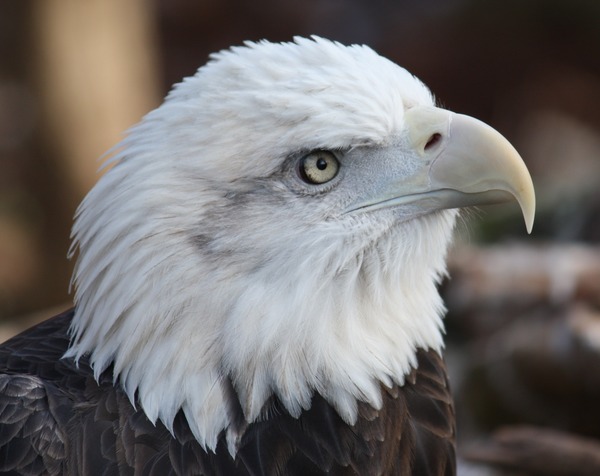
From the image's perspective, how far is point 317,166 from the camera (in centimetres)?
282

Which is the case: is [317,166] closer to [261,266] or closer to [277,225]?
[277,225]

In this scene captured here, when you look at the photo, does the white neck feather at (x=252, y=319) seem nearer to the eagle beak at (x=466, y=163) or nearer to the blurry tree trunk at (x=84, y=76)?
the eagle beak at (x=466, y=163)

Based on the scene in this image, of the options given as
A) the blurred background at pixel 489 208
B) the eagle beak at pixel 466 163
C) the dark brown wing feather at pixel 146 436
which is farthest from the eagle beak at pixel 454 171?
the dark brown wing feather at pixel 146 436

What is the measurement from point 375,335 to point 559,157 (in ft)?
25.4

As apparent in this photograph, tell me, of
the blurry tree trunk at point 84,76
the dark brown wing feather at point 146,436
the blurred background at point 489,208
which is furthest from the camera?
the blurry tree trunk at point 84,76

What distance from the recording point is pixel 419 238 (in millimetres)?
2916

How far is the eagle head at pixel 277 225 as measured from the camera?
2779 millimetres

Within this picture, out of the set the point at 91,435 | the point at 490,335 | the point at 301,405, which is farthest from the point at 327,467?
the point at 490,335

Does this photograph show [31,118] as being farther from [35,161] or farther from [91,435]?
[91,435]

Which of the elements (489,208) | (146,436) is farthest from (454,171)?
(489,208)

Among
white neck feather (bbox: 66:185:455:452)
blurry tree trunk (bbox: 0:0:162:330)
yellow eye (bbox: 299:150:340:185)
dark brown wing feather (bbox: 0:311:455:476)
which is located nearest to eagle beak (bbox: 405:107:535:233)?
white neck feather (bbox: 66:185:455:452)

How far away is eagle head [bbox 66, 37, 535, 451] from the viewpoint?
2.78m

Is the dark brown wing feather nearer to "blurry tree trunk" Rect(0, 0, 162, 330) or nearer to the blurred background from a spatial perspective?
the blurred background

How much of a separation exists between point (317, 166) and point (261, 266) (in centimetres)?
33
